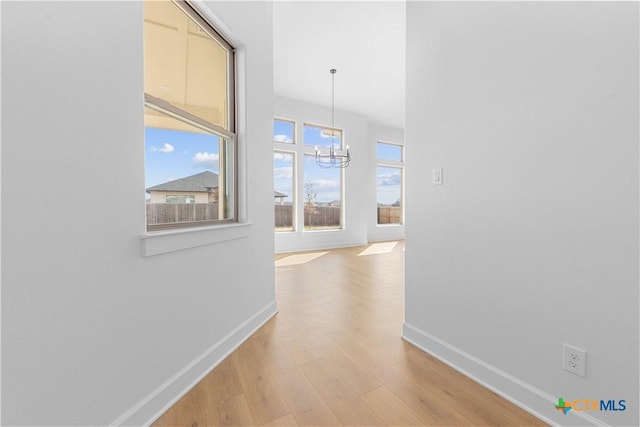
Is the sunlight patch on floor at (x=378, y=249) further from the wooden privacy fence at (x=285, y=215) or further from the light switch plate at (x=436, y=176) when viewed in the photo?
the light switch plate at (x=436, y=176)

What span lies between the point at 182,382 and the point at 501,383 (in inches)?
68.7

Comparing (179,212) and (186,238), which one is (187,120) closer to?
(179,212)

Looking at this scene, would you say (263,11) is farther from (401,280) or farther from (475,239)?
(401,280)

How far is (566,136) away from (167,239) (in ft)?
6.36

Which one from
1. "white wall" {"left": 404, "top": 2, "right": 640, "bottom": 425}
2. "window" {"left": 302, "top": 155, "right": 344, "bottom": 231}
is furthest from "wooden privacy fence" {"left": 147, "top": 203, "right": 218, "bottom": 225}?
"window" {"left": 302, "top": 155, "right": 344, "bottom": 231}

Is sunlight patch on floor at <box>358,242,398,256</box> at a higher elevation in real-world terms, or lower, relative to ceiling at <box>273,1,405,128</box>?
lower

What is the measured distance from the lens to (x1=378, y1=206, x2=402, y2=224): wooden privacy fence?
8058 mm

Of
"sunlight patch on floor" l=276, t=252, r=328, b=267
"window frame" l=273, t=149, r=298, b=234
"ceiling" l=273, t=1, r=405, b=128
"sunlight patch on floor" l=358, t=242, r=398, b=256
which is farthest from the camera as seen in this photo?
"window frame" l=273, t=149, r=298, b=234

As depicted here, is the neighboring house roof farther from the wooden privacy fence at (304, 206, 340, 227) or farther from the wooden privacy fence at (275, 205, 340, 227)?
the wooden privacy fence at (304, 206, 340, 227)

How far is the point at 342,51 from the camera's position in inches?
164

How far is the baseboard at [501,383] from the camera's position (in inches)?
49.9

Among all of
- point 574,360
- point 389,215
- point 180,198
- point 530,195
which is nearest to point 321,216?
point 389,215

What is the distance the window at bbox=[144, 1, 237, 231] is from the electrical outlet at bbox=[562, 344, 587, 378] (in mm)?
2089

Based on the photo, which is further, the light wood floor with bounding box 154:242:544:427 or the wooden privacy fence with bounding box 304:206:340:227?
the wooden privacy fence with bounding box 304:206:340:227
